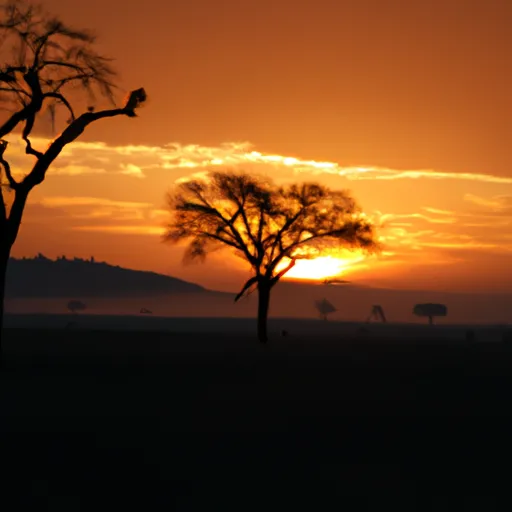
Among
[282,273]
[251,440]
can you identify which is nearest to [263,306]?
[282,273]

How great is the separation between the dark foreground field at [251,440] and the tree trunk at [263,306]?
2341 centimetres

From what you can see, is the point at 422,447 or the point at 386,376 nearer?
the point at 422,447

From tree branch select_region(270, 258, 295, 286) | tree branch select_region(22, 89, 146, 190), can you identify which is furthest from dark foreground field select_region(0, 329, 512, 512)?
tree branch select_region(270, 258, 295, 286)

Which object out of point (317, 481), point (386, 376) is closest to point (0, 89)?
point (386, 376)

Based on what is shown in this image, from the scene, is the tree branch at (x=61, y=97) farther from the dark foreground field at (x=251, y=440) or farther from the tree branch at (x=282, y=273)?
the tree branch at (x=282, y=273)

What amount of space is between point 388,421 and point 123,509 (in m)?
8.20

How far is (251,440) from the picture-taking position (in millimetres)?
14891

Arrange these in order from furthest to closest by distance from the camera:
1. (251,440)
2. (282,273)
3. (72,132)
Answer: (282,273) < (72,132) < (251,440)

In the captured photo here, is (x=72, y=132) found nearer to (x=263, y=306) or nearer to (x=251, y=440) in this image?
(x=251, y=440)

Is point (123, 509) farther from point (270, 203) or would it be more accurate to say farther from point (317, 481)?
point (270, 203)

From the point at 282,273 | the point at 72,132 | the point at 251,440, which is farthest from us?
the point at 282,273

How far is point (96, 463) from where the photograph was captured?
1277 cm

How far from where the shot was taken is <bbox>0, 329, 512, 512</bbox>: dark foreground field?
1095 cm

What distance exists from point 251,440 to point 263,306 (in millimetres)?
39706
